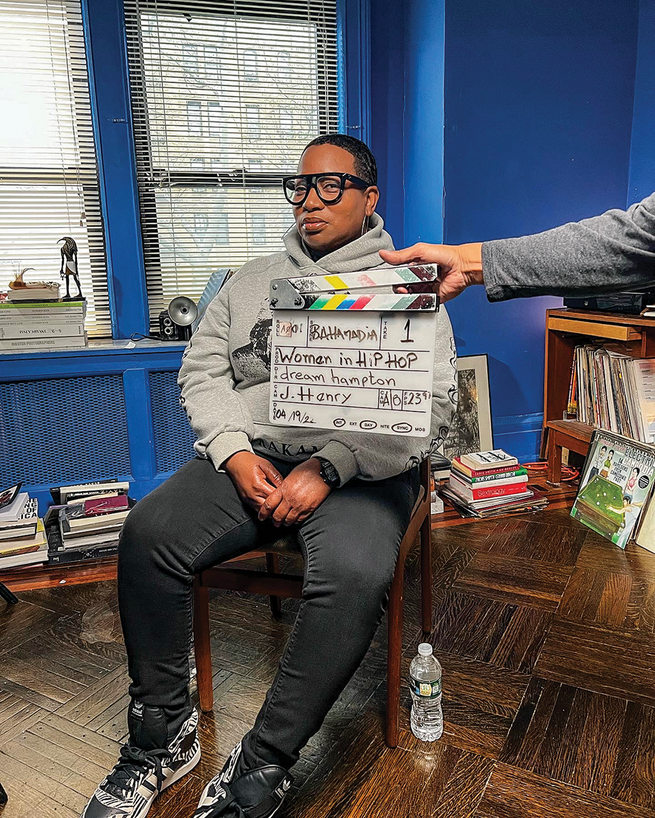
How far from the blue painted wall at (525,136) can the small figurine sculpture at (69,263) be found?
157 centimetres

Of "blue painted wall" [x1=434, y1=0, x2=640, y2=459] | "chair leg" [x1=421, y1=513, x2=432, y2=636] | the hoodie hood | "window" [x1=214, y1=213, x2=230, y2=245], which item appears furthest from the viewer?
"window" [x1=214, y1=213, x2=230, y2=245]

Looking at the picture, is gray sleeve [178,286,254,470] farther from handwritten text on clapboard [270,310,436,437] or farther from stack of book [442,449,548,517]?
stack of book [442,449,548,517]

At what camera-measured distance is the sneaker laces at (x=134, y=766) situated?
126 cm

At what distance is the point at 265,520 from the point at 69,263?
185 centimetres

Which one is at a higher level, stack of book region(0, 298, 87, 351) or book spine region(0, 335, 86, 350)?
stack of book region(0, 298, 87, 351)

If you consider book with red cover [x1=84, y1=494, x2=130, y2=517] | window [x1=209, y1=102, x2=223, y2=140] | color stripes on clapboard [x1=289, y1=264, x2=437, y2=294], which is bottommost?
book with red cover [x1=84, y1=494, x2=130, y2=517]

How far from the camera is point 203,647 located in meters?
1.54

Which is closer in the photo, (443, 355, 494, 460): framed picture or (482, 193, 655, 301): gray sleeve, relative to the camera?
(482, 193, 655, 301): gray sleeve

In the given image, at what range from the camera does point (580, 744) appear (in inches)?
56.3

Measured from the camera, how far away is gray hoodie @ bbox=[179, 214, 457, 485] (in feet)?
4.75

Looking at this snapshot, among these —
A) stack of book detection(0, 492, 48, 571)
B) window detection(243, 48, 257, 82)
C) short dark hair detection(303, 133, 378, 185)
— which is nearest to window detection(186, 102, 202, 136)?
window detection(243, 48, 257, 82)

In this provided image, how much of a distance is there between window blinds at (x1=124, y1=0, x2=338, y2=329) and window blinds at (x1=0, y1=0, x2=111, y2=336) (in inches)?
8.5

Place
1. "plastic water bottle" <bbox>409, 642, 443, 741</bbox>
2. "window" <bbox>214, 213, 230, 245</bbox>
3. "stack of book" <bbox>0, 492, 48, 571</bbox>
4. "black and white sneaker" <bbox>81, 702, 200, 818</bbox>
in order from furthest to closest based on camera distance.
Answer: "window" <bbox>214, 213, 230, 245</bbox> → "stack of book" <bbox>0, 492, 48, 571</bbox> → "plastic water bottle" <bbox>409, 642, 443, 741</bbox> → "black and white sneaker" <bbox>81, 702, 200, 818</bbox>

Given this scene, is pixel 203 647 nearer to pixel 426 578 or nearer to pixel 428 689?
pixel 428 689
